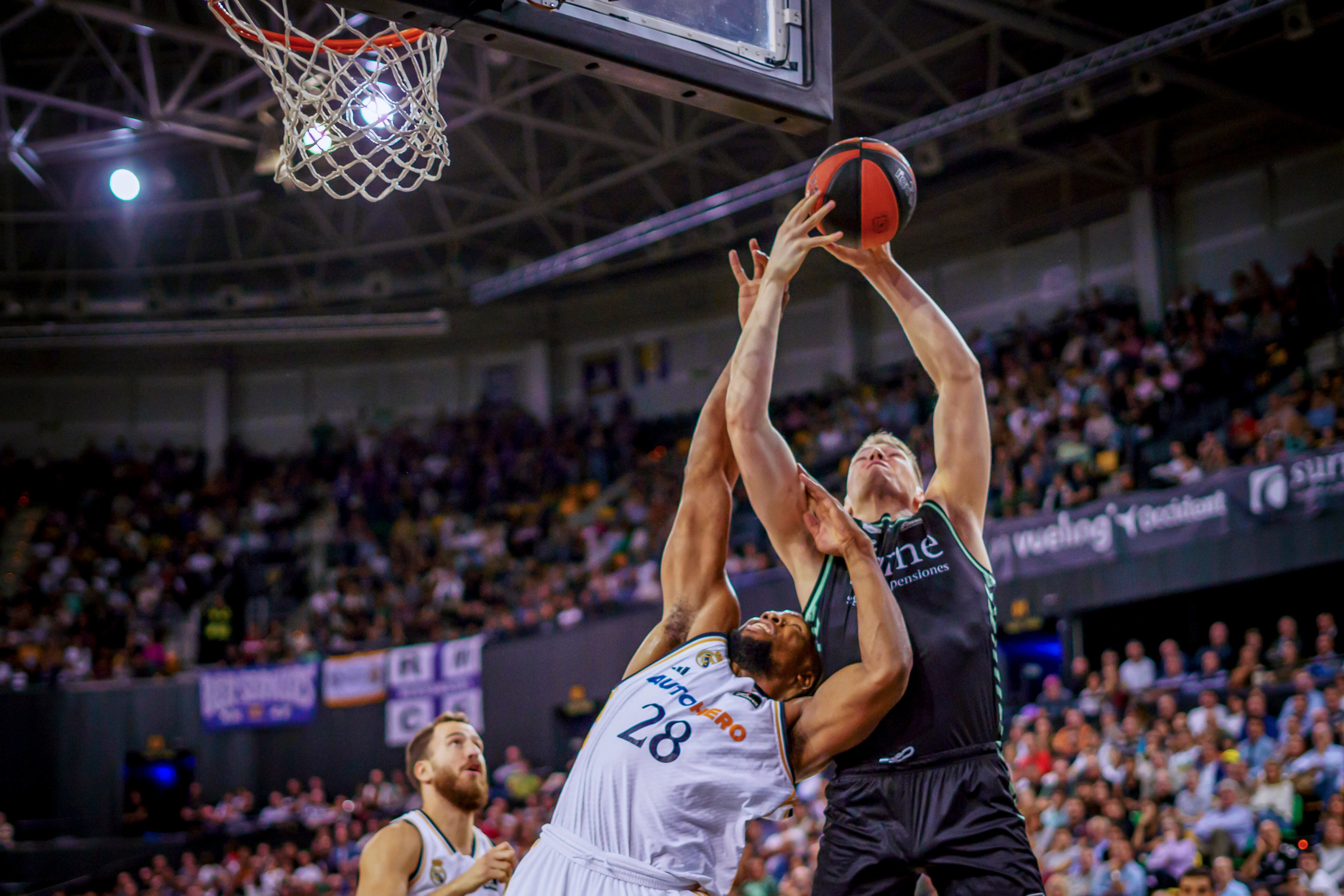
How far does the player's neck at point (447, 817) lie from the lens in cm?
493

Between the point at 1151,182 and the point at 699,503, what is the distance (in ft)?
53.9

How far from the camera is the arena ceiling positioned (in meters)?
15.9

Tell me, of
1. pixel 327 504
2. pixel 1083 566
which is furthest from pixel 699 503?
pixel 327 504

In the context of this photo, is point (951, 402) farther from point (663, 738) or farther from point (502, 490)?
point (502, 490)

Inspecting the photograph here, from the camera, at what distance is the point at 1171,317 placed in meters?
15.9

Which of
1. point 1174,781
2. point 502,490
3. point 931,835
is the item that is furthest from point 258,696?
point 931,835

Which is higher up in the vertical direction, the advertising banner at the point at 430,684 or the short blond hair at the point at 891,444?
the short blond hair at the point at 891,444

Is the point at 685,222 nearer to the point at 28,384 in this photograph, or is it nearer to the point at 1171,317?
the point at 1171,317

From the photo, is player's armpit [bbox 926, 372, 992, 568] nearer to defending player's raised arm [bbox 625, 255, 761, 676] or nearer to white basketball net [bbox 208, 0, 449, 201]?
defending player's raised arm [bbox 625, 255, 761, 676]

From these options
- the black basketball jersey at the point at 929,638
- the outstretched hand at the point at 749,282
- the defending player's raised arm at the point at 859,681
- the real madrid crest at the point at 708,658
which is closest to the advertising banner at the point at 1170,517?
the outstretched hand at the point at 749,282

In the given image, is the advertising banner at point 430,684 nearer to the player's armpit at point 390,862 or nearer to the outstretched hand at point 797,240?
the player's armpit at point 390,862

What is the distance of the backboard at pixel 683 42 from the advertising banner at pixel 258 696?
16837 millimetres

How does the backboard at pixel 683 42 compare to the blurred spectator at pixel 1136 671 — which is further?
the blurred spectator at pixel 1136 671

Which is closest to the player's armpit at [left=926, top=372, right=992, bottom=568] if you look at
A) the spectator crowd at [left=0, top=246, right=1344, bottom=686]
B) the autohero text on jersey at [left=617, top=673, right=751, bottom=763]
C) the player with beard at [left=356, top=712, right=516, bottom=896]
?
the autohero text on jersey at [left=617, top=673, right=751, bottom=763]
